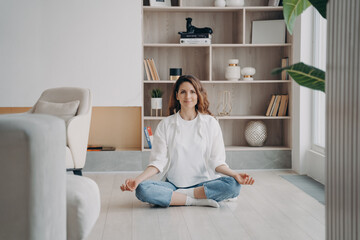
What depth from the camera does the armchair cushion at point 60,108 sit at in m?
3.81

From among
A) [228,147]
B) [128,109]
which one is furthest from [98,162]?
[228,147]

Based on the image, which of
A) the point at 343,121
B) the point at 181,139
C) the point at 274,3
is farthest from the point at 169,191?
the point at 274,3

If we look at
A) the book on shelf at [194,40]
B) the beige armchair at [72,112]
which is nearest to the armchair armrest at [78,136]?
the beige armchair at [72,112]

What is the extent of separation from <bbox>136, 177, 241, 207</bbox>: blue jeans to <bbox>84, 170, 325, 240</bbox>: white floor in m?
0.07

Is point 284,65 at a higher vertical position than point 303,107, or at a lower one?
higher

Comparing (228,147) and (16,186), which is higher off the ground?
(16,186)

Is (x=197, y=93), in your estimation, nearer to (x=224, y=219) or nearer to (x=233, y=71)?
(x=224, y=219)

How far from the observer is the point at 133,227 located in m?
2.53

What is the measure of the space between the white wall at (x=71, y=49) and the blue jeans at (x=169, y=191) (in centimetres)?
157

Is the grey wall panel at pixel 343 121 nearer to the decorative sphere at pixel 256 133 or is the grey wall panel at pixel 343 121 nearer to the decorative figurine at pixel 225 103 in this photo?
the decorative sphere at pixel 256 133

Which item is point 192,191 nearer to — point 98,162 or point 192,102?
point 192,102

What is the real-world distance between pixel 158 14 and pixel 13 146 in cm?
414

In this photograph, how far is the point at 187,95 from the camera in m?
3.07

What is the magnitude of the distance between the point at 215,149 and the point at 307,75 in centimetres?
205
